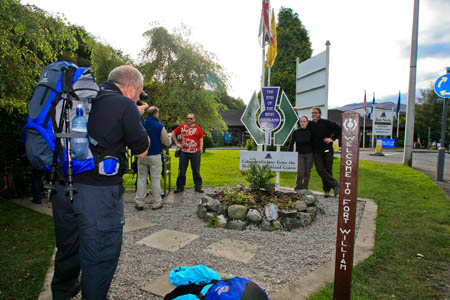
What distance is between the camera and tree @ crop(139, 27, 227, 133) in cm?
1347

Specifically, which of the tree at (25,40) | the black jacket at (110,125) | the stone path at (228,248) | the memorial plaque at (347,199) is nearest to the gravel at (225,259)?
the stone path at (228,248)

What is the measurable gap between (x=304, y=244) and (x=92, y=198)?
2.87 m

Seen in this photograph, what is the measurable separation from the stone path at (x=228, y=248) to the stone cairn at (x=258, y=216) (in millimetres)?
542

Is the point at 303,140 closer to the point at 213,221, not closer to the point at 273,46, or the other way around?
the point at 213,221

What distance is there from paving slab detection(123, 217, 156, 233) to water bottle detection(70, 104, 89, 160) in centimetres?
264

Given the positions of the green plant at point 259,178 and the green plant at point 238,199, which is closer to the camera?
the green plant at point 238,199

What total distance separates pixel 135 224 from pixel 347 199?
3.40 metres

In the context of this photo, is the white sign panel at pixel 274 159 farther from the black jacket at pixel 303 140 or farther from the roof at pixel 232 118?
the roof at pixel 232 118

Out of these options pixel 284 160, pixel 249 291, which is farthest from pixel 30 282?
pixel 284 160

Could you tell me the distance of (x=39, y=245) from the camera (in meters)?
3.56

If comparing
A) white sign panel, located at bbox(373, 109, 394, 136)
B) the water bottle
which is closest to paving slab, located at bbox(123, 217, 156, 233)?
the water bottle

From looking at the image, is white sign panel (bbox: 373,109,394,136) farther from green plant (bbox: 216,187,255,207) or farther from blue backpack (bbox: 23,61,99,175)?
blue backpack (bbox: 23,61,99,175)

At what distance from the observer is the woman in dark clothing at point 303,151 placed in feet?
20.5

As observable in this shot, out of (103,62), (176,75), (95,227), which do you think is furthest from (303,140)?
(103,62)
